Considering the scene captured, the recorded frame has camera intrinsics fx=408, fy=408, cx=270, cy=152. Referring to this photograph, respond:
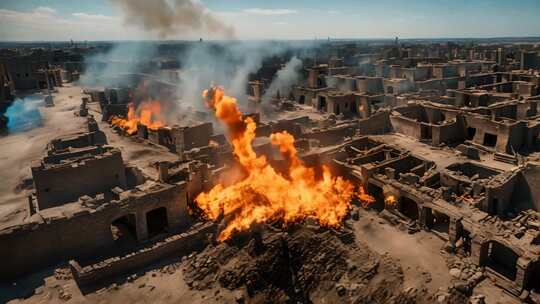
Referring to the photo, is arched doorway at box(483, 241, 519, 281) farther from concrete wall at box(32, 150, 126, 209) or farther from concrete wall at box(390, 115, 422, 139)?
concrete wall at box(32, 150, 126, 209)

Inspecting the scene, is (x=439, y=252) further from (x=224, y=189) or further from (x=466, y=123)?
(x=466, y=123)

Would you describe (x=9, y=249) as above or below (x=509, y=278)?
above

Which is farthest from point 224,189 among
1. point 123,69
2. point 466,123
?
point 123,69

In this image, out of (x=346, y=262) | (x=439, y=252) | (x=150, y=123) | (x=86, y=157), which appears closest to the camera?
(x=346, y=262)

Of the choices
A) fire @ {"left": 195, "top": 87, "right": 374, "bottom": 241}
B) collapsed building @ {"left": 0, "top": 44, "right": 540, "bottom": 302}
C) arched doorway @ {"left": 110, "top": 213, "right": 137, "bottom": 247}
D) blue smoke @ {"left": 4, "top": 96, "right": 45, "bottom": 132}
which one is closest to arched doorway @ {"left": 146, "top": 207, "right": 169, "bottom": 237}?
collapsed building @ {"left": 0, "top": 44, "right": 540, "bottom": 302}

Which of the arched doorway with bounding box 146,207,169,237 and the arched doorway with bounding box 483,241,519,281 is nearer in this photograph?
the arched doorway with bounding box 483,241,519,281

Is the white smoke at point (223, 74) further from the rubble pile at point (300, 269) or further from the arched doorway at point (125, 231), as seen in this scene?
the rubble pile at point (300, 269)

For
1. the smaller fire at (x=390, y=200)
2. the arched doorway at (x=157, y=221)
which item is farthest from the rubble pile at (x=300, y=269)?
the smaller fire at (x=390, y=200)
